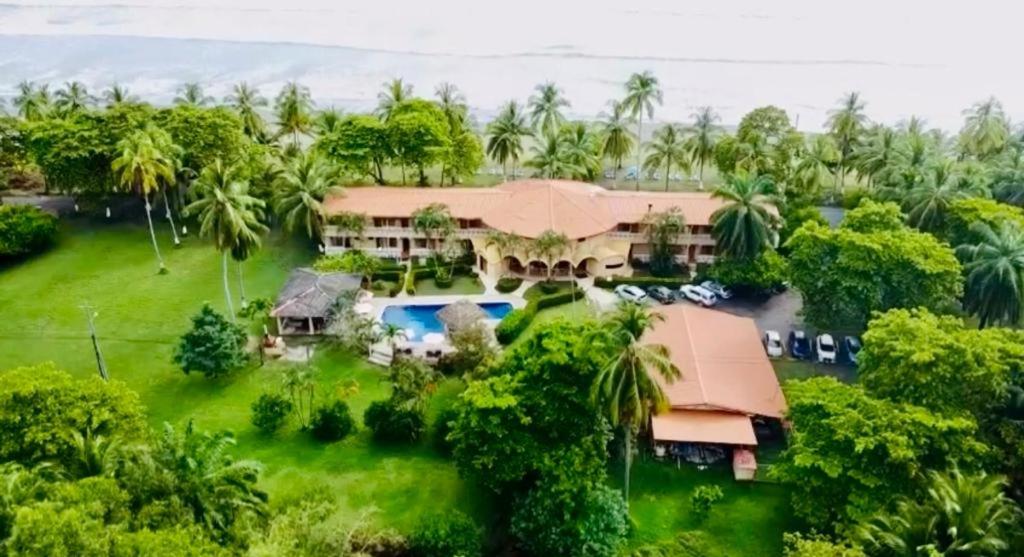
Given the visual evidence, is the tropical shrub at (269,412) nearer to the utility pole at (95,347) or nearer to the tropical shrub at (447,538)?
the utility pole at (95,347)

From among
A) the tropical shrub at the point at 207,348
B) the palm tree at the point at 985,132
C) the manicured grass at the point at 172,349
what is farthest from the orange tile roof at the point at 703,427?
the palm tree at the point at 985,132

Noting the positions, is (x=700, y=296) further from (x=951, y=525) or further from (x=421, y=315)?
(x=951, y=525)

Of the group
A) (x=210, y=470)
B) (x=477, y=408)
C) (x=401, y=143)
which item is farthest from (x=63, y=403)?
(x=401, y=143)

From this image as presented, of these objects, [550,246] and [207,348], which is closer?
[207,348]

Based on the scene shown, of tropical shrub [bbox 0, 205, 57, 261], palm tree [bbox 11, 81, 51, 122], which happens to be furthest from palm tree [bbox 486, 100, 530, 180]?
palm tree [bbox 11, 81, 51, 122]

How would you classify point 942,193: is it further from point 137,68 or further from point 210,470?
point 137,68

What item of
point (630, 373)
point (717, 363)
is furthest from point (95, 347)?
point (717, 363)
